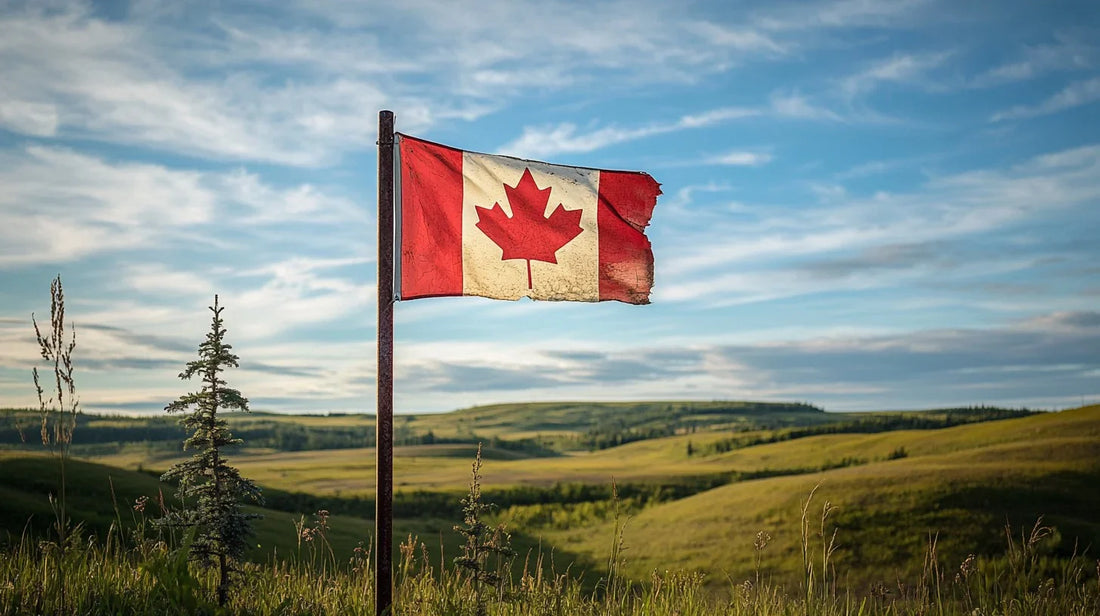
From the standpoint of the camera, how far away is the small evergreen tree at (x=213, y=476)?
8492 mm

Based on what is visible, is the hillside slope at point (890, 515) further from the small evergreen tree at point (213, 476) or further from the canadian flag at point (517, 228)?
the small evergreen tree at point (213, 476)

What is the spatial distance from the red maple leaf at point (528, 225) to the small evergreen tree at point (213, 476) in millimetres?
3376

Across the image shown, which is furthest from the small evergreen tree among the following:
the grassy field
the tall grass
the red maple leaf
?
the grassy field

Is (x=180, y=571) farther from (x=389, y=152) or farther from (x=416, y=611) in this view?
(x=389, y=152)

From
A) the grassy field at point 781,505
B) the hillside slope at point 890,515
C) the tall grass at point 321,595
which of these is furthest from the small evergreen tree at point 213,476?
the hillside slope at point 890,515

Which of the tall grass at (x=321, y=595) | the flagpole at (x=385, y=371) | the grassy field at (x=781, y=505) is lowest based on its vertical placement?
the grassy field at (x=781, y=505)

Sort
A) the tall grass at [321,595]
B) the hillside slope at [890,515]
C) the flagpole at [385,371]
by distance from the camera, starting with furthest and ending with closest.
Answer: the hillside slope at [890,515] < the flagpole at [385,371] < the tall grass at [321,595]

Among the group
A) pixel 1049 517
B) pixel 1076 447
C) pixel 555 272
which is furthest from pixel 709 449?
pixel 555 272

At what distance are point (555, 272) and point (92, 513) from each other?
1850 centimetres

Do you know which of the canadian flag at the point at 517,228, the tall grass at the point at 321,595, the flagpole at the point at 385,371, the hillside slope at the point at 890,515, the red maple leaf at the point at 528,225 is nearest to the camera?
the tall grass at the point at 321,595

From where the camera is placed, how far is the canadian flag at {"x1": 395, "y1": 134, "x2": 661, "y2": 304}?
386 inches

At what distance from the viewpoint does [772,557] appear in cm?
2394

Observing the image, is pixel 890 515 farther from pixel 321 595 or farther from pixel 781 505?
pixel 321 595

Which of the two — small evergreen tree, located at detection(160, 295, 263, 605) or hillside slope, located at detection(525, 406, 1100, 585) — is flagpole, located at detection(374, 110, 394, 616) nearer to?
small evergreen tree, located at detection(160, 295, 263, 605)
